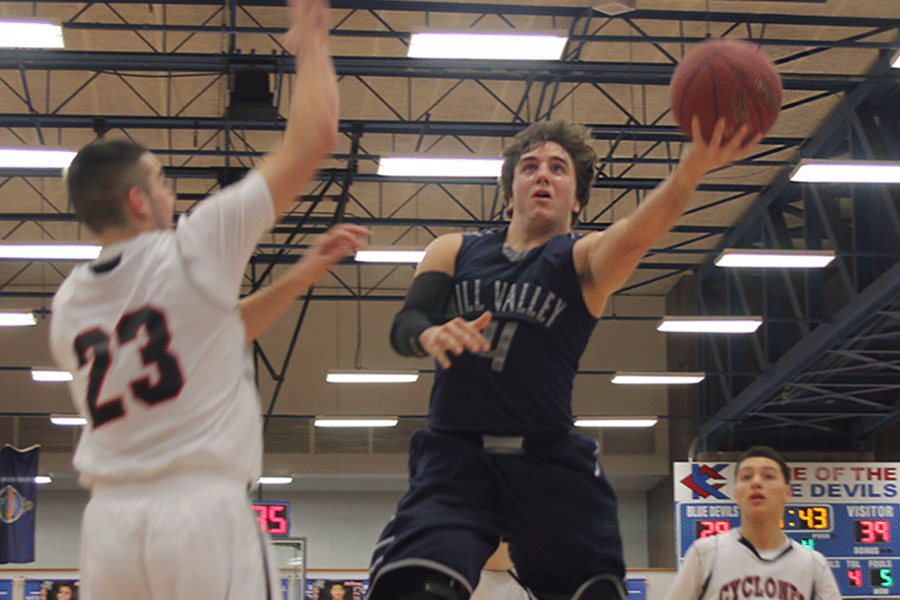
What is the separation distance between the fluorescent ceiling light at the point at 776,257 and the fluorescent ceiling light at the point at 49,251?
7.24m

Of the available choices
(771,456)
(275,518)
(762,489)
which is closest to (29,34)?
(771,456)

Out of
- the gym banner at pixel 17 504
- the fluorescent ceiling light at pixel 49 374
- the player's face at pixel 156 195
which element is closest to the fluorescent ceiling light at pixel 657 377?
the fluorescent ceiling light at pixel 49 374

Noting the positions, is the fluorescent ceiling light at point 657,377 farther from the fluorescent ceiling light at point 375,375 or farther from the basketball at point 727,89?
the basketball at point 727,89

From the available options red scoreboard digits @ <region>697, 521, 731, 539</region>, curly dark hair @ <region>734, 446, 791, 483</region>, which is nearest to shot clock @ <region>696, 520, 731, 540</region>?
red scoreboard digits @ <region>697, 521, 731, 539</region>

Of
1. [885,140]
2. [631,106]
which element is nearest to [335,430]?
[631,106]

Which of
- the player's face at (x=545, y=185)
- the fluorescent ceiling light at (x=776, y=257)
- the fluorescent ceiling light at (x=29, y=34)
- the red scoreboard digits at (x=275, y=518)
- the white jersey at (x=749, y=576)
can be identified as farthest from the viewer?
the red scoreboard digits at (x=275, y=518)

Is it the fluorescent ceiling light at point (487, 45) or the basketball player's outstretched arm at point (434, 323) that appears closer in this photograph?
the basketball player's outstretched arm at point (434, 323)

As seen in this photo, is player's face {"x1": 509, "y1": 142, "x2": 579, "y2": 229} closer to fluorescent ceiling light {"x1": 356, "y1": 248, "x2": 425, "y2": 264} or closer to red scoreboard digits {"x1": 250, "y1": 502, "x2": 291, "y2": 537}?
fluorescent ceiling light {"x1": 356, "y1": 248, "x2": 425, "y2": 264}

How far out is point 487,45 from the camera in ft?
31.9

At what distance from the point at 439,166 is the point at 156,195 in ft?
28.5

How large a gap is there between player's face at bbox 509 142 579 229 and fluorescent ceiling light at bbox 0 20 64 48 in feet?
23.6

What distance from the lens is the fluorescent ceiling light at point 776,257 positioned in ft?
42.7

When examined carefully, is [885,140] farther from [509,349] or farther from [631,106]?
[509,349]

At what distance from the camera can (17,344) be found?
77.2 ft
